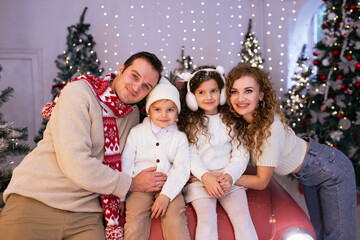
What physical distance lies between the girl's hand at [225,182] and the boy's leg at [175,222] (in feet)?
0.98

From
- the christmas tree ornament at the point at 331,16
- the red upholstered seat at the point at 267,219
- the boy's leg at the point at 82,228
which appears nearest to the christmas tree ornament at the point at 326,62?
the christmas tree ornament at the point at 331,16

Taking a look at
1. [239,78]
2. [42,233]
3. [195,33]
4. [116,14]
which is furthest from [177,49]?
[42,233]

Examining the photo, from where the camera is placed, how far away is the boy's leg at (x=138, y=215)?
1904 millimetres

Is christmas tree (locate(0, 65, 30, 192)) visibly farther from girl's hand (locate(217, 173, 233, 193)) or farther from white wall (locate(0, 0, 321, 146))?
white wall (locate(0, 0, 321, 146))

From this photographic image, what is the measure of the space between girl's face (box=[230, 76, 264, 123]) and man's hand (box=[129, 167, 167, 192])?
30.1 inches

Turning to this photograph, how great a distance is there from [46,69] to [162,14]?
8.20ft

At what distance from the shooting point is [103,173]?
1983 millimetres

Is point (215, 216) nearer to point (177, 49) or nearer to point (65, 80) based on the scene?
point (65, 80)

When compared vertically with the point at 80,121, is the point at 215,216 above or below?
below

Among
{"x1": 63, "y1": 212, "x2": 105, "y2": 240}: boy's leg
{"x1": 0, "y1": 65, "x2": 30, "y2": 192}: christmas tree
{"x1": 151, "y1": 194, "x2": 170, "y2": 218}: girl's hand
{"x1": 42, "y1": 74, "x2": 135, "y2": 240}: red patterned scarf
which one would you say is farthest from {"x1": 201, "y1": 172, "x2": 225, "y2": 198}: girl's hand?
{"x1": 0, "y1": 65, "x2": 30, "y2": 192}: christmas tree

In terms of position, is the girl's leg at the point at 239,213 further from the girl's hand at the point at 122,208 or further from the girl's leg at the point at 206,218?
the girl's hand at the point at 122,208

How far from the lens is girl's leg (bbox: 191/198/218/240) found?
1.92 meters

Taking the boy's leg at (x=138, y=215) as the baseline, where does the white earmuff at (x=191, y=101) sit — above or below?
above

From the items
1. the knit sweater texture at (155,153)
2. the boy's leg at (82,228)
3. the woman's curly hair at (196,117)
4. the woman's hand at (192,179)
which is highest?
the woman's curly hair at (196,117)
